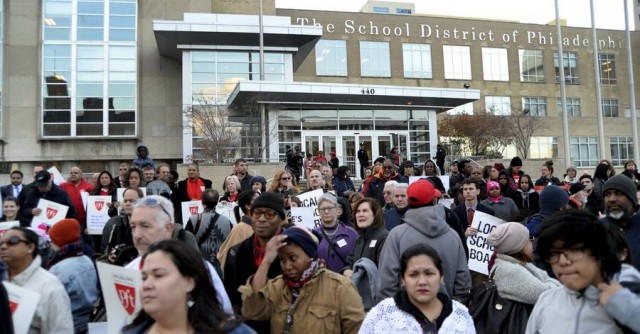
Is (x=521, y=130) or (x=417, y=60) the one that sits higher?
(x=417, y=60)

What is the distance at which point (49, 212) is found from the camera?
9.22m

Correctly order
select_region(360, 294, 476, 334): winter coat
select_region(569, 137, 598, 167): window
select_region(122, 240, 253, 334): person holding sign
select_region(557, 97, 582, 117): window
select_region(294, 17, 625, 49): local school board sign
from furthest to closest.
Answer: select_region(557, 97, 582, 117): window, select_region(569, 137, 598, 167): window, select_region(294, 17, 625, 49): local school board sign, select_region(360, 294, 476, 334): winter coat, select_region(122, 240, 253, 334): person holding sign

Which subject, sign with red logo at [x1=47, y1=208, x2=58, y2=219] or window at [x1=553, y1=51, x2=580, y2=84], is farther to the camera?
window at [x1=553, y1=51, x2=580, y2=84]

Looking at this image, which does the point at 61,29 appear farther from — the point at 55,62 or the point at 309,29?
the point at 309,29

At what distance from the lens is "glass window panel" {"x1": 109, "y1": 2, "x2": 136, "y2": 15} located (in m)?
34.5

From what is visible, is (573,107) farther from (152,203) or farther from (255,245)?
(152,203)

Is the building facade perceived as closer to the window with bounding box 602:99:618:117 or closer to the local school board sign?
the local school board sign

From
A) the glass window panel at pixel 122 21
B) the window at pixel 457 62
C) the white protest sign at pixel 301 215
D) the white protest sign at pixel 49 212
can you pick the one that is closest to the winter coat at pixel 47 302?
the white protest sign at pixel 301 215

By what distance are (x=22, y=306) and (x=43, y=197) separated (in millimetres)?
6840

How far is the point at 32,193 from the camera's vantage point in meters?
9.69

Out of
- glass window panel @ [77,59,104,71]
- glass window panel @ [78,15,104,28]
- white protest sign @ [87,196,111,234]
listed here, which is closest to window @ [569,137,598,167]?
glass window panel @ [77,59,104,71]

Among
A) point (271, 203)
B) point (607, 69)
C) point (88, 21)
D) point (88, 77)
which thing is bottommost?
point (271, 203)

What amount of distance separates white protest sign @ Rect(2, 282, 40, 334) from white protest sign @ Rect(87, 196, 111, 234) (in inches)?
261

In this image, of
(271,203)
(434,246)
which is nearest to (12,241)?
(271,203)
